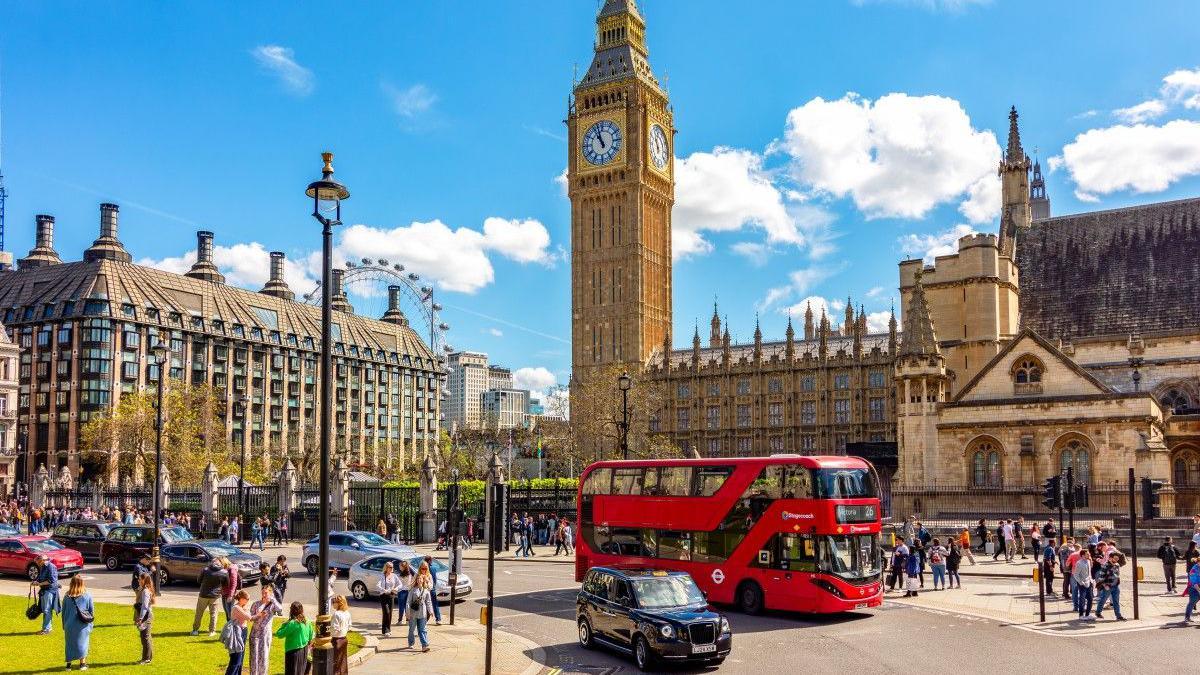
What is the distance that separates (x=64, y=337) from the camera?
85375mm

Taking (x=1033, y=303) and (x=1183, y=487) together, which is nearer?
(x=1183, y=487)

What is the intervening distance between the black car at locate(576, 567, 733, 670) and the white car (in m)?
6.14

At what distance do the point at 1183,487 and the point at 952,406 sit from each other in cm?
1012

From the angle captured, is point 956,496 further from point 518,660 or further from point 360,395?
point 360,395

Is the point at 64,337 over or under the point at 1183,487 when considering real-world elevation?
over

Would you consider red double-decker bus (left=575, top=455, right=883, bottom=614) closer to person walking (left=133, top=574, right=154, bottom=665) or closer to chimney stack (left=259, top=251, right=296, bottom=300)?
person walking (left=133, top=574, right=154, bottom=665)

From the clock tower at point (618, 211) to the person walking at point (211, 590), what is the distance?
84.5 metres

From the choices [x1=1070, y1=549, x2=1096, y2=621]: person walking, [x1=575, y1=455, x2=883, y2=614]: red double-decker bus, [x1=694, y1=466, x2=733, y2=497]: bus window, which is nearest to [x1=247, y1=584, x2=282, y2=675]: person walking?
[x1=575, y1=455, x2=883, y2=614]: red double-decker bus

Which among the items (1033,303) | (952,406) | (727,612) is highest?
(1033,303)

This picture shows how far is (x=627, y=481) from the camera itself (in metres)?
26.9

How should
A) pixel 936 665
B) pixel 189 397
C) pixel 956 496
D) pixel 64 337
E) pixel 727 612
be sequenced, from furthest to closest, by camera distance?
pixel 64 337 < pixel 189 397 < pixel 956 496 < pixel 727 612 < pixel 936 665

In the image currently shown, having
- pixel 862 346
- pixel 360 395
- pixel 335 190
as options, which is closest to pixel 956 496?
pixel 335 190

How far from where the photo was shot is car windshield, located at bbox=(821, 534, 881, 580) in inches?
890

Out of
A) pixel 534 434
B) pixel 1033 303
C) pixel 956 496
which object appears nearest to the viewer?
pixel 956 496
